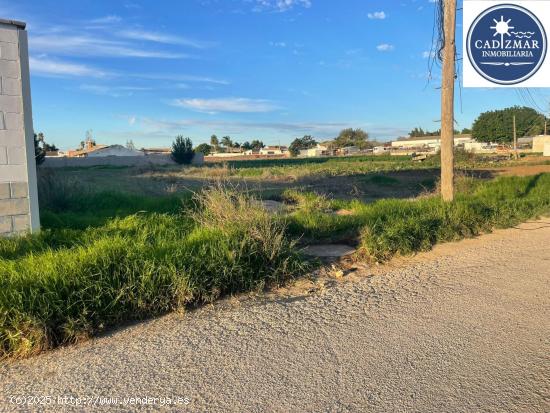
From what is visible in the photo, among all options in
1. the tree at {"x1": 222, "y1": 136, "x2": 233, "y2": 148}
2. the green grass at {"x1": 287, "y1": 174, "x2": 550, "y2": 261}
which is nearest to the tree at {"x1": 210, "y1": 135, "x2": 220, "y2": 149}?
the tree at {"x1": 222, "y1": 136, "x2": 233, "y2": 148}

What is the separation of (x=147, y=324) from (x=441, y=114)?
29.9ft

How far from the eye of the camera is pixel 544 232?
8875 mm

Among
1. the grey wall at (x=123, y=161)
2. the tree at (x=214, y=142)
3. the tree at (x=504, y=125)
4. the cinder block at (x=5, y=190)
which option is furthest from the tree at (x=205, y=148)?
the cinder block at (x=5, y=190)

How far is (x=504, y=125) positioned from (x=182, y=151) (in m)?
74.1

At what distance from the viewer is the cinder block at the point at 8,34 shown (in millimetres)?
6391

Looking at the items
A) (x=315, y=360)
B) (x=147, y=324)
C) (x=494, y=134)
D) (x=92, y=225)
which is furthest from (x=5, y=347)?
(x=494, y=134)

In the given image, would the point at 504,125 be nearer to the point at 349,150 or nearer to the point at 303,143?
the point at 349,150

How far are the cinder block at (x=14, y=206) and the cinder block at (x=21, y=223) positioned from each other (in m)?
0.07

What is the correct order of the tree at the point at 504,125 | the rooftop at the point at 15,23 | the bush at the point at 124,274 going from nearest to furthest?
the bush at the point at 124,274 < the rooftop at the point at 15,23 < the tree at the point at 504,125

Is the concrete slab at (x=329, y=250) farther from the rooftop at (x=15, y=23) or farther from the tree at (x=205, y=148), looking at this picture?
the tree at (x=205, y=148)

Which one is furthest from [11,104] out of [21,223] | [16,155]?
[21,223]

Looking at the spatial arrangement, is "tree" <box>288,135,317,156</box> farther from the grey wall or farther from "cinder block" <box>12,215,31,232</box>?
"cinder block" <box>12,215,31,232</box>

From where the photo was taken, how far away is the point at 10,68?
21.2 ft

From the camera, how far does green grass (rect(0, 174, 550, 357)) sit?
402cm
